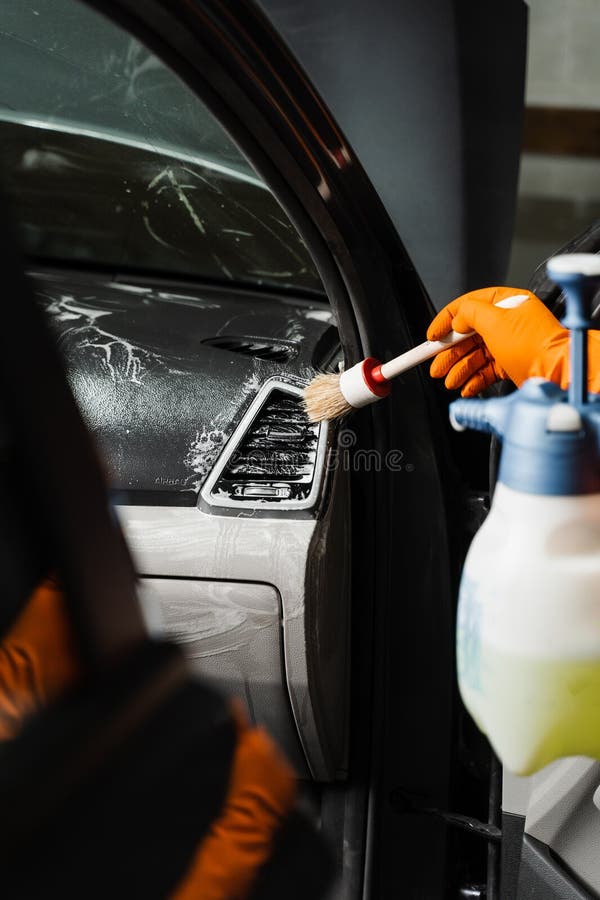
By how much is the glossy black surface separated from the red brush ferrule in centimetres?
19

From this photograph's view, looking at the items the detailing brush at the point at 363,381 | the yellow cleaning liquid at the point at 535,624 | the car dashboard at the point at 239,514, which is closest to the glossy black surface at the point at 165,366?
the car dashboard at the point at 239,514

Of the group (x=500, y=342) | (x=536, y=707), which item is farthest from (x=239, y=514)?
(x=536, y=707)

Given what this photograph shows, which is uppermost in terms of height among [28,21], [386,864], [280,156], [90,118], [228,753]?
[28,21]

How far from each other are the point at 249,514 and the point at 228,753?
65 cm

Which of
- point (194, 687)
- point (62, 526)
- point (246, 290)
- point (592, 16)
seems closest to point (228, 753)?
point (194, 687)

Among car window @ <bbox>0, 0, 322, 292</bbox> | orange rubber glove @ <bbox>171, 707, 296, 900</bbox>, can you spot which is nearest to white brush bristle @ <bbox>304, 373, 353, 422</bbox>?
car window @ <bbox>0, 0, 322, 292</bbox>

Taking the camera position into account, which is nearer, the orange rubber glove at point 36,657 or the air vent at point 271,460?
the orange rubber glove at point 36,657

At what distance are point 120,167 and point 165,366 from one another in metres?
0.39

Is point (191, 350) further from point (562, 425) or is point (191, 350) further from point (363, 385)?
point (562, 425)

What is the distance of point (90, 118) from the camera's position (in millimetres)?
1484

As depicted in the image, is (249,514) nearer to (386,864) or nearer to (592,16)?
(386,864)

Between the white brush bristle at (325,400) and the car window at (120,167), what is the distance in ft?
1.27

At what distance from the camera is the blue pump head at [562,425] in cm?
62

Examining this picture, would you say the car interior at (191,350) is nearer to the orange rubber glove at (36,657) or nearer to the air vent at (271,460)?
the air vent at (271,460)
